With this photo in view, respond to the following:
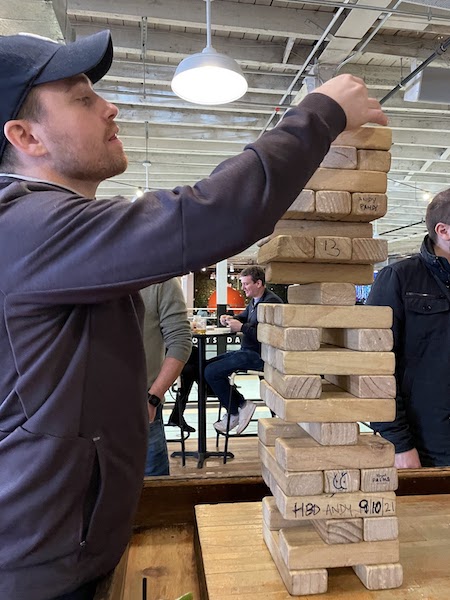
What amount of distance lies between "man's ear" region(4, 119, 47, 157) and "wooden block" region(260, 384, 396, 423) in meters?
0.65

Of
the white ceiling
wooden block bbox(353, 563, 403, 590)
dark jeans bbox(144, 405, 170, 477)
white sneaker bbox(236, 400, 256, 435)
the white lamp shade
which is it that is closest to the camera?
wooden block bbox(353, 563, 403, 590)

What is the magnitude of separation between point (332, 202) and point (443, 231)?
1.18m

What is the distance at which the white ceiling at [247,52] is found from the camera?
402 centimetres

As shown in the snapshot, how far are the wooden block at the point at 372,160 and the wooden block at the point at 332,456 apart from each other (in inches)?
22.1

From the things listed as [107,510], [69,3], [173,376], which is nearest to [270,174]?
[107,510]

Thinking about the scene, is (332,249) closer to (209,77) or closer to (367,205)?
(367,205)

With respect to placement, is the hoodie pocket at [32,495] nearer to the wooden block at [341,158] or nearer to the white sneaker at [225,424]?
the wooden block at [341,158]

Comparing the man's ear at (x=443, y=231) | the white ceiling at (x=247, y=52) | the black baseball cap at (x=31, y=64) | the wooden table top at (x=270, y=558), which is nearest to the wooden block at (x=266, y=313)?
the wooden table top at (x=270, y=558)

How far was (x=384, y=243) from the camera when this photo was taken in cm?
104

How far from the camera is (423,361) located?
6.30ft

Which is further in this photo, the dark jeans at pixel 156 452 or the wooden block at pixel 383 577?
the dark jeans at pixel 156 452

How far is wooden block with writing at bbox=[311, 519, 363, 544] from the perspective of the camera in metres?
0.94

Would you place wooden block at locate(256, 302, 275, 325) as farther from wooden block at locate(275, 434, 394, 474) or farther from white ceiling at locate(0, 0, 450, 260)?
white ceiling at locate(0, 0, 450, 260)

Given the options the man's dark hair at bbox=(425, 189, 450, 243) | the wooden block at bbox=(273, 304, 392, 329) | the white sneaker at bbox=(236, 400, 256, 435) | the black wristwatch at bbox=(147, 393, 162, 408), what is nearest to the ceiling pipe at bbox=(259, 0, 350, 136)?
the man's dark hair at bbox=(425, 189, 450, 243)
